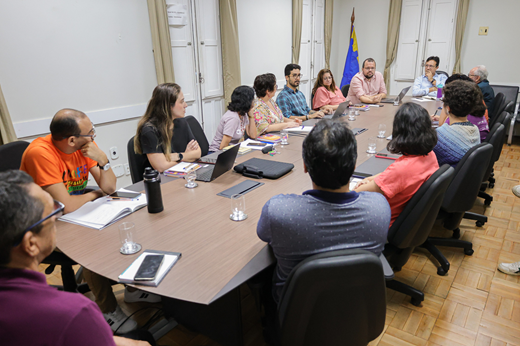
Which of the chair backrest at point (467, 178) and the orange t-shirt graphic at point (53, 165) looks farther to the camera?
the chair backrest at point (467, 178)

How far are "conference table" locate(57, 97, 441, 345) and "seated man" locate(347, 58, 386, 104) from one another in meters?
3.26

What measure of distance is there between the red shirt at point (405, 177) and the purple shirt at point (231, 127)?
1578 millimetres

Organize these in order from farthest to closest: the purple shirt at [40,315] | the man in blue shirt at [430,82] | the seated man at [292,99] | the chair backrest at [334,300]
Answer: the man in blue shirt at [430,82] < the seated man at [292,99] < the chair backrest at [334,300] < the purple shirt at [40,315]

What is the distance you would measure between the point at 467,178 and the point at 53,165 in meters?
2.49

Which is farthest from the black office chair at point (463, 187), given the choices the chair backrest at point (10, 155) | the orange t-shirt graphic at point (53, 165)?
the chair backrest at point (10, 155)

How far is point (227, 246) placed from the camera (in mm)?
1464

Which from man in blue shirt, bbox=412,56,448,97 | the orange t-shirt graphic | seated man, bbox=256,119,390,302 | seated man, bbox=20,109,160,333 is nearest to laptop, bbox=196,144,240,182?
seated man, bbox=20,109,160,333

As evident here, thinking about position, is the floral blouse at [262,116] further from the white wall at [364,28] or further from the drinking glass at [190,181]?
the white wall at [364,28]

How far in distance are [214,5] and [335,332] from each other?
4650 millimetres

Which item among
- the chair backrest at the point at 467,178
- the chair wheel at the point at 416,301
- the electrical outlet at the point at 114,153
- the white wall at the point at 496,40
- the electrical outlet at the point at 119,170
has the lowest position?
the chair wheel at the point at 416,301

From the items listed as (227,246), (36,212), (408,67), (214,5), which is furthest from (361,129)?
(408,67)

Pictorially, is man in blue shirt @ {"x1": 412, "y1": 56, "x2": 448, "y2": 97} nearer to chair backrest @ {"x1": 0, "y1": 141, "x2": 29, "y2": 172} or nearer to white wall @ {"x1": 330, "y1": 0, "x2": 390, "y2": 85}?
white wall @ {"x1": 330, "y1": 0, "x2": 390, "y2": 85}

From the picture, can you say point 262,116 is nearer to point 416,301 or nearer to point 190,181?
point 190,181

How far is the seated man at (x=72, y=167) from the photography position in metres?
1.79
